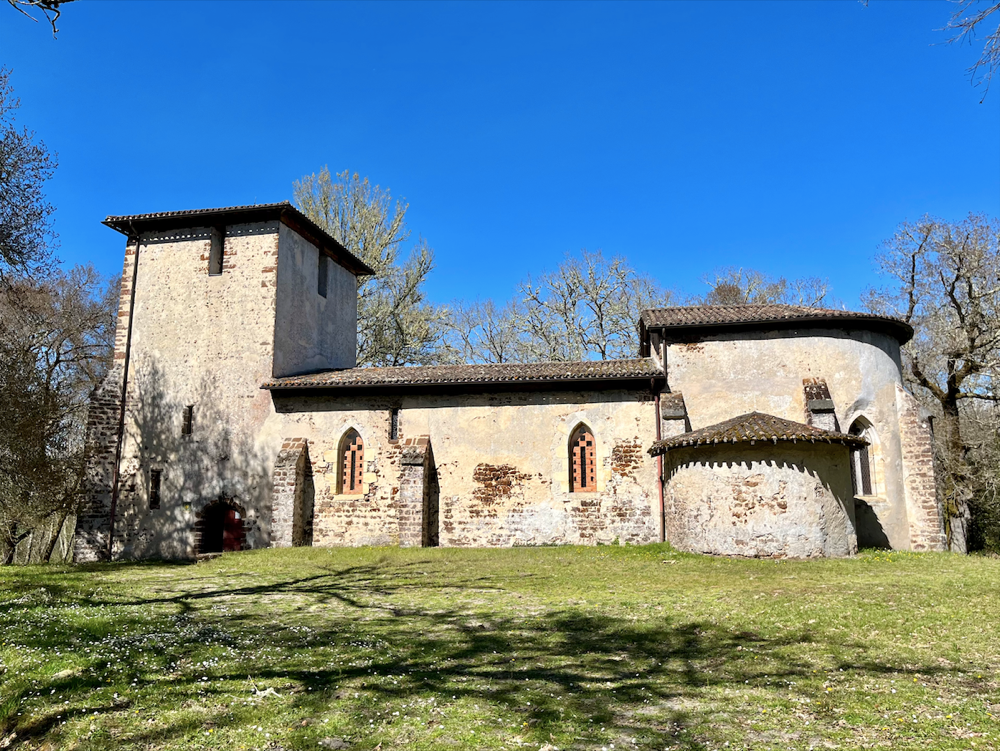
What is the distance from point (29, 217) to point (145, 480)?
7486mm


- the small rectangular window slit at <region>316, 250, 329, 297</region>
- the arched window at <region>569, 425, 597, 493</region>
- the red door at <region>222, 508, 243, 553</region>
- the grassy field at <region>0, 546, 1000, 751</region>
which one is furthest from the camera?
the small rectangular window slit at <region>316, 250, 329, 297</region>

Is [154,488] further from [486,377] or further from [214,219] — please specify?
[486,377]

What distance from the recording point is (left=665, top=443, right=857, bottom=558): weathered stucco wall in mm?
13297

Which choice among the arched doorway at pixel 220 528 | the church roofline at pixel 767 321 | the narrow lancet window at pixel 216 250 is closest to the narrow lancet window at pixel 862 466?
the church roofline at pixel 767 321

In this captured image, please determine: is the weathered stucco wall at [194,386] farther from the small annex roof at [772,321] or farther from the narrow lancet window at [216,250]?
the small annex roof at [772,321]

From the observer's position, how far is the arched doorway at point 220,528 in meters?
17.7

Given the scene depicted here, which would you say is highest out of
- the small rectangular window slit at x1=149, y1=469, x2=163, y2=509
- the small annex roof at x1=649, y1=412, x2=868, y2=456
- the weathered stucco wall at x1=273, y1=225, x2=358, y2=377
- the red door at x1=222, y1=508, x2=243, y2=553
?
the weathered stucco wall at x1=273, y1=225, x2=358, y2=377

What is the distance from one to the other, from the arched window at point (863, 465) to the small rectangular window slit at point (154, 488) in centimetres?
1834

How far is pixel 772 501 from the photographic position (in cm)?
1342

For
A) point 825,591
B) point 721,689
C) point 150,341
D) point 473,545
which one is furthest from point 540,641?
point 150,341

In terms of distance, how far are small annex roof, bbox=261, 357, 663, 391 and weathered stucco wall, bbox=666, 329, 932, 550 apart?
4.00ft

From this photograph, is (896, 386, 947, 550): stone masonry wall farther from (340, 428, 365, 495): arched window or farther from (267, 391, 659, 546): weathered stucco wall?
(340, 428, 365, 495): arched window

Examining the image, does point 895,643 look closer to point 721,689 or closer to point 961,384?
point 721,689

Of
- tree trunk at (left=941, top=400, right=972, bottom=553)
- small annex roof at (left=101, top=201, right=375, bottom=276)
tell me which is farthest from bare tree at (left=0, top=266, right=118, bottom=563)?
tree trunk at (left=941, top=400, right=972, bottom=553)
